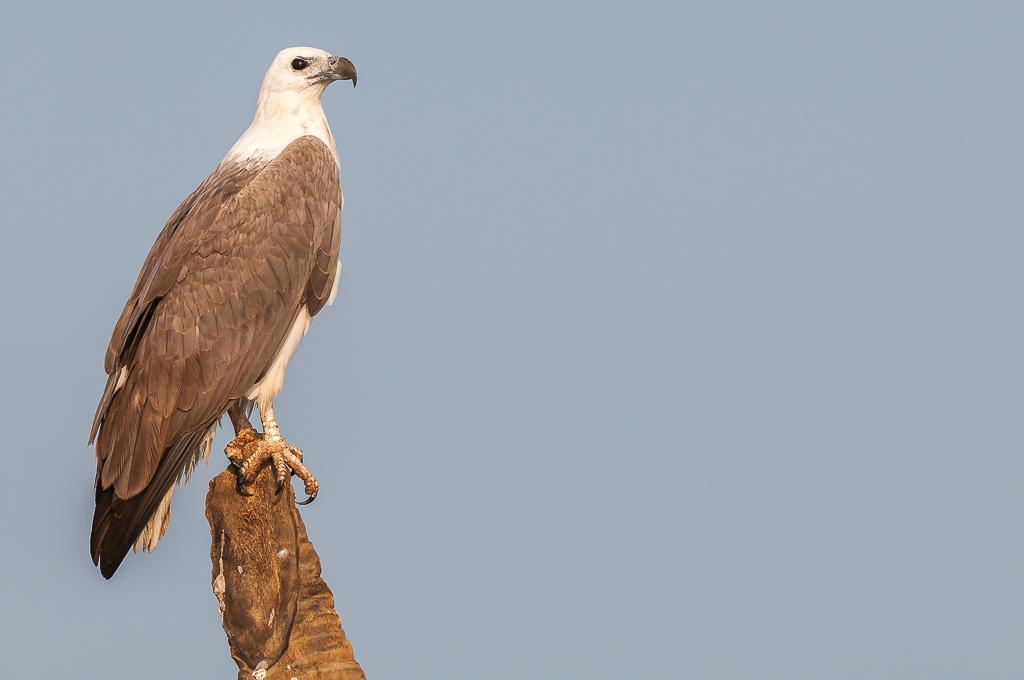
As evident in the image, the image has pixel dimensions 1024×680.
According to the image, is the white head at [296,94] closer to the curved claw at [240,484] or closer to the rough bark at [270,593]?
the curved claw at [240,484]

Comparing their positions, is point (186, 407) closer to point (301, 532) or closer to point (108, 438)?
point (108, 438)

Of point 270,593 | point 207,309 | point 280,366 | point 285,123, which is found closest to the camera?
point 270,593

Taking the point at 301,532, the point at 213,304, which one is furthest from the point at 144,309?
the point at 301,532

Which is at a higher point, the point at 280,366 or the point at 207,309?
the point at 207,309

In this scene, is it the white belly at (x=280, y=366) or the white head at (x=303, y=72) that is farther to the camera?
the white head at (x=303, y=72)

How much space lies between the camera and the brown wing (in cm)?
912

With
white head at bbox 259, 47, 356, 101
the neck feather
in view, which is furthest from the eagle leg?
white head at bbox 259, 47, 356, 101

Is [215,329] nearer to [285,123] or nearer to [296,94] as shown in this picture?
[285,123]

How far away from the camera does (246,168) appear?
9.99m

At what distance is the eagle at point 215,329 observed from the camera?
8977 mm

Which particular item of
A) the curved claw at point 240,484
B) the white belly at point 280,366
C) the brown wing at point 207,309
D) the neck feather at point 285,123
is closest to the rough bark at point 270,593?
the curved claw at point 240,484

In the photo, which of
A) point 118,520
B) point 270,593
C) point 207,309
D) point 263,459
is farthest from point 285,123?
point 270,593

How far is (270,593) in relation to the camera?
852 cm

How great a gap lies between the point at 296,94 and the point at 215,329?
77.5 inches
